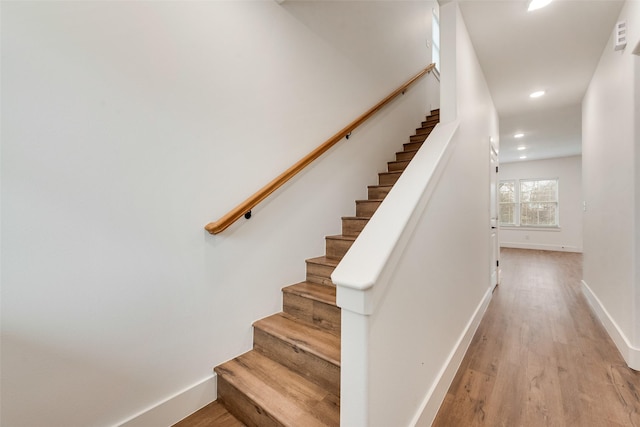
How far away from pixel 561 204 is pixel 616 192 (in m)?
6.92

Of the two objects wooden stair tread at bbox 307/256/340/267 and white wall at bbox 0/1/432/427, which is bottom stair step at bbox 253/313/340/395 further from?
wooden stair tread at bbox 307/256/340/267

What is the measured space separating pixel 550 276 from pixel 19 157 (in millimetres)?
6294

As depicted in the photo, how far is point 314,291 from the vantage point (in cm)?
179

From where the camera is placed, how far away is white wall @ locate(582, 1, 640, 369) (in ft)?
5.96

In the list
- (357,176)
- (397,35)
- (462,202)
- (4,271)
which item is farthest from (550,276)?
(4,271)

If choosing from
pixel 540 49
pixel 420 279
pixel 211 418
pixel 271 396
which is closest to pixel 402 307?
pixel 420 279

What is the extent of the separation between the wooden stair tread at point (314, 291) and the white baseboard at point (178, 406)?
0.67 m

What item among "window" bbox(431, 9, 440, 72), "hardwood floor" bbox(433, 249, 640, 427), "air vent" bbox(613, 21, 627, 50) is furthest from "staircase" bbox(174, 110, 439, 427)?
"window" bbox(431, 9, 440, 72)

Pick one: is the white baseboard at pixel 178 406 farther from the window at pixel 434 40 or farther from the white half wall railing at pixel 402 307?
the window at pixel 434 40

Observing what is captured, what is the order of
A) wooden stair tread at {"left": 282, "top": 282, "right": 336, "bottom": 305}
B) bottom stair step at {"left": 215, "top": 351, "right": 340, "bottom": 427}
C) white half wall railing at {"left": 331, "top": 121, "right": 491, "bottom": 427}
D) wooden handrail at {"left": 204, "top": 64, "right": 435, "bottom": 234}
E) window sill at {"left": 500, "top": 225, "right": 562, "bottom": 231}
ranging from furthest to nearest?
window sill at {"left": 500, "top": 225, "right": 562, "bottom": 231} < wooden stair tread at {"left": 282, "top": 282, "right": 336, "bottom": 305} < wooden handrail at {"left": 204, "top": 64, "right": 435, "bottom": 234} < bottom stair step at {"left": 215, "top": 351, "right": 340, "bottom": 427} < white half wall railing at {"left": 331, "top": 121, "right": 491, "bottom": 427}

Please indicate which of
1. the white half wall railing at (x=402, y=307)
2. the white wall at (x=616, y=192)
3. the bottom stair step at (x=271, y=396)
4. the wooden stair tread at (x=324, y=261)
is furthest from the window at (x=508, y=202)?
the bottom stair step at (x=271, y=396)

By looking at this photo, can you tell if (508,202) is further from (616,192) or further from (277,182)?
(277,182)

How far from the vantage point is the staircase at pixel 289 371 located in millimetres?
1236

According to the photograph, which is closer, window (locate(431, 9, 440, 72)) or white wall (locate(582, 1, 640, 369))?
white wall (locate(582, 1, 640, 369))
